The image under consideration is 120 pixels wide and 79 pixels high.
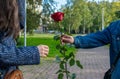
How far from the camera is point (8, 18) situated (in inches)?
105

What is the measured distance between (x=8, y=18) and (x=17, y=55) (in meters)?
0.24

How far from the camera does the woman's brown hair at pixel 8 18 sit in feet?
8.65

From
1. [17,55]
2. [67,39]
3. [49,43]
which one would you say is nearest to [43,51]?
[17,55]

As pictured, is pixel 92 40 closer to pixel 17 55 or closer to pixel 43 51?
pixel 43 51

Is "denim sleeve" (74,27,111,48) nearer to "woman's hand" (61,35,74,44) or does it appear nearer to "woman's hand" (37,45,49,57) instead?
"woman's hand" (61,35,74,44)

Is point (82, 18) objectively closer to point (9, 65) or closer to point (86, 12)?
point (86, 12)

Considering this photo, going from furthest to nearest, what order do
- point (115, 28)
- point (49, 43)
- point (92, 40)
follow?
point (49, 43), point (92, 40), point (115, 28)

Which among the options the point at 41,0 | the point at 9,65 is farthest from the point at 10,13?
the point at 41,0

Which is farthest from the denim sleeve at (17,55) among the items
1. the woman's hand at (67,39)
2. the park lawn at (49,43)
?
the park lawn at (49,43)

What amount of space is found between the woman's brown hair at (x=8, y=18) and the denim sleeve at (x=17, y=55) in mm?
93

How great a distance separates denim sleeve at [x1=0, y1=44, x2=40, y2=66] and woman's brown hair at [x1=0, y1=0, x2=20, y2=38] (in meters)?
0.09

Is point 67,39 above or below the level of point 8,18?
below

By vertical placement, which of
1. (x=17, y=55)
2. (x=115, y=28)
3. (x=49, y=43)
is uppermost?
(x=115, y=28)

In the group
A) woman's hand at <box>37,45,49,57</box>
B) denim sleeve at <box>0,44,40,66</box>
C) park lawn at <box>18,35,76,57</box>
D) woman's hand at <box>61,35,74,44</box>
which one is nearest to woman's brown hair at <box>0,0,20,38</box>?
denim sleeve at <box>0,44,40,66</box>
